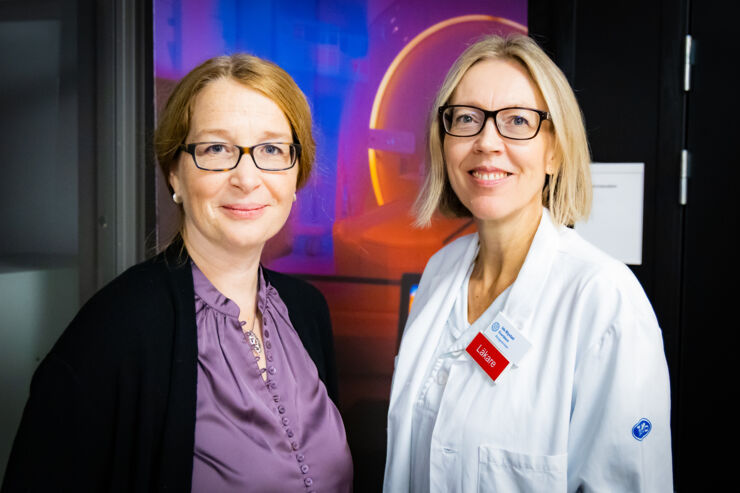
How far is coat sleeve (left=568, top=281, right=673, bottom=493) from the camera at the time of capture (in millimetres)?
1148

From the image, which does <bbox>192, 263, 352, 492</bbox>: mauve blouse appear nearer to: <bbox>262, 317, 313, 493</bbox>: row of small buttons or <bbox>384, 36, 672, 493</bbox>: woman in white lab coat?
<bbox>262, 317, 313, 493</bbox>: row of small buttons

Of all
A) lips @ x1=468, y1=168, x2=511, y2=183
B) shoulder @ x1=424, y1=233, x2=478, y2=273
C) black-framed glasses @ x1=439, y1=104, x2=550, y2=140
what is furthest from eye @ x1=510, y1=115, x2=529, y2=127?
shoulder @ x1=424, y1=233, x2=478, y2=273

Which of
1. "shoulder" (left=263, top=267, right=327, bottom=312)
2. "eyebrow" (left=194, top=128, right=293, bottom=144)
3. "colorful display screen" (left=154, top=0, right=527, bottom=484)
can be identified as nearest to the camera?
"eyebrow" (left=194, top=128, right=293, bottom=144)

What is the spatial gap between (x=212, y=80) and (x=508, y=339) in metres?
0.93

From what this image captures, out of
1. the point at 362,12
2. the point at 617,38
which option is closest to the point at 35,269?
the point at 362,12

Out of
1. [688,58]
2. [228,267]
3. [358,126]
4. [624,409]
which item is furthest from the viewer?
[358,126]

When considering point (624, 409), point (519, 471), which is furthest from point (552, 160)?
point (519, 471)

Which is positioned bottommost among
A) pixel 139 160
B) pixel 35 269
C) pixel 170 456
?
pixel 170 456

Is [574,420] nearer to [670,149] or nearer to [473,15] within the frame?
[670,149]

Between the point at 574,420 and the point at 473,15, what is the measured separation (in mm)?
1570

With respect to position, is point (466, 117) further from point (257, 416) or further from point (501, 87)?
point (257, 416)

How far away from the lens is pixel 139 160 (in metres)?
2.20

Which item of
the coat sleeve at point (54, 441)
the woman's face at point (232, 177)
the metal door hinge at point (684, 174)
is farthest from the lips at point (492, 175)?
the coat sleeve at point (54, 441)

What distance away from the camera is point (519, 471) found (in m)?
1.25
